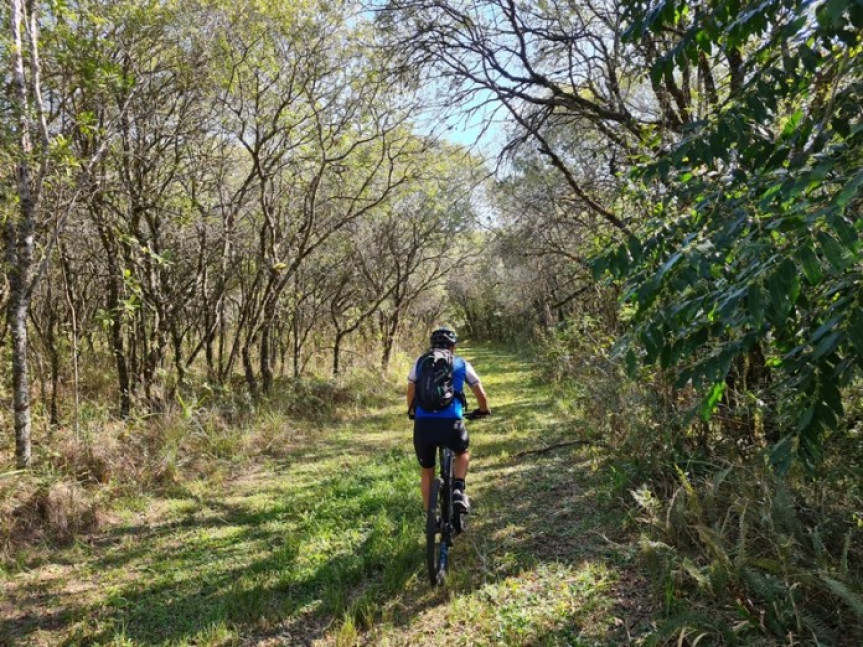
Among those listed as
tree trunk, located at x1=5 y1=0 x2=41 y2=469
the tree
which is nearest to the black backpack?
the tree

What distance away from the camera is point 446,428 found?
4.14 m

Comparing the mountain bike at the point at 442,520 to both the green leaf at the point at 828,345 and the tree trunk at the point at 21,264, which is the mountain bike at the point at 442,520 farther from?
the tree trunk at the point at 21,264

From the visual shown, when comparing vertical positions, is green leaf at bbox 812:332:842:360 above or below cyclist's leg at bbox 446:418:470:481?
above

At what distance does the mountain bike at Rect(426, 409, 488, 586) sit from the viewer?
3.83 m

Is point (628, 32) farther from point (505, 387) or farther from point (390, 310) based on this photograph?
point (390, 310)

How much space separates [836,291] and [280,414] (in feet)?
27.9

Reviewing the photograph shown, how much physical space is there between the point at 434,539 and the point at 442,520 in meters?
0.35

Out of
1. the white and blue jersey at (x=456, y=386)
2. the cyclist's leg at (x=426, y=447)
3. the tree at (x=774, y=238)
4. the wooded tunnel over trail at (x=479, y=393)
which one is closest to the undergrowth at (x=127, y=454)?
the wooded tunnel over trail at (x=479, y=393)

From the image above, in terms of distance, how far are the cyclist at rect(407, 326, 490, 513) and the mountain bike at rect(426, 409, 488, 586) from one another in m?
0.08

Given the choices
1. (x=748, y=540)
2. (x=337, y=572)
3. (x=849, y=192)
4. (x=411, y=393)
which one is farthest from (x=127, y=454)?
(x=849, y=192)

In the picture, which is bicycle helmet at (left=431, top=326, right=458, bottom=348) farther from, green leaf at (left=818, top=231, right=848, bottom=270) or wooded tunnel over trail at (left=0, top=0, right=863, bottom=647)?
green leaf at (left=818, top=231, right=848, bottom=270)

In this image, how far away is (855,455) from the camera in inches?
133

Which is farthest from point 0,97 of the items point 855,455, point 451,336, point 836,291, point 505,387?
point 505,387

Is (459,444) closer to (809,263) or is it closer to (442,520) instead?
(442,520)
